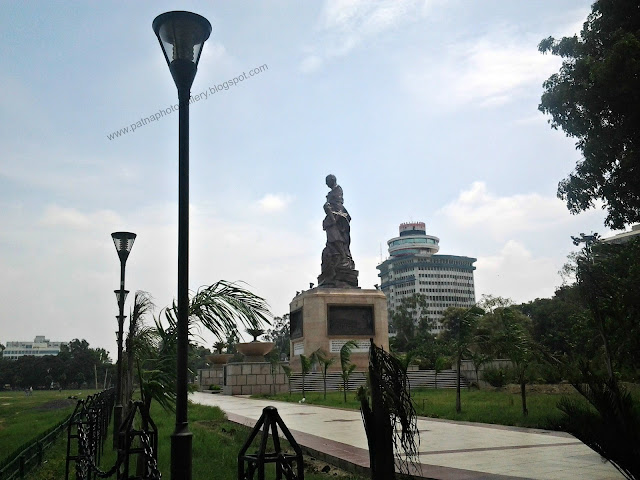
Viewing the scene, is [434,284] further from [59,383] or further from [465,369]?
[465,369]

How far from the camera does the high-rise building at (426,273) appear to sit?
12669 centimetres

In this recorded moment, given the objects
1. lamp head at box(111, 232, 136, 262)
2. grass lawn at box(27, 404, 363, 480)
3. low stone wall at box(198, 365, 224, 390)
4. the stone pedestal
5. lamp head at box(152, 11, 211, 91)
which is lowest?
low stone wall at box(198, 365, 224, 390)

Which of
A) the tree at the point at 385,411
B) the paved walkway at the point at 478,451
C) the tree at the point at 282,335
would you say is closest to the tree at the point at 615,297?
the paved walkway at the point at 478,451

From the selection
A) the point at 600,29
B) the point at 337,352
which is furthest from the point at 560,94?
the point at 337,352

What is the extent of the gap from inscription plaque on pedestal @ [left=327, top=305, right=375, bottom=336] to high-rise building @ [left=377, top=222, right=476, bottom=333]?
93.3m

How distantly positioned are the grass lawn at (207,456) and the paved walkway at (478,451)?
481 mm

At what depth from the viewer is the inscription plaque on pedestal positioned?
29766 millimetres

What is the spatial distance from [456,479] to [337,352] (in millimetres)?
22914

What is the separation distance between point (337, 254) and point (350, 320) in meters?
4.03

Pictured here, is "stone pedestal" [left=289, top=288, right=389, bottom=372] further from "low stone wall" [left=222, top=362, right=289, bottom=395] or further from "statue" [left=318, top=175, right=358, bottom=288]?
"low stone wall" [left=222, top=362, right=289, bottom=395]

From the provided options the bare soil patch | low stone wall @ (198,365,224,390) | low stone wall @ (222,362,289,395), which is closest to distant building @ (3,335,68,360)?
low stone wall @ (198,365,224,390)

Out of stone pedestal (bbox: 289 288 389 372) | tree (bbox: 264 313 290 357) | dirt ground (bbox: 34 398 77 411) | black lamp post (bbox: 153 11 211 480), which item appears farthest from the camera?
tree (bbox: 264 313 290 357)

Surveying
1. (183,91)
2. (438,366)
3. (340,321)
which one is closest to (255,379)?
(340,321)

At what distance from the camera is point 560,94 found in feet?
50.1
